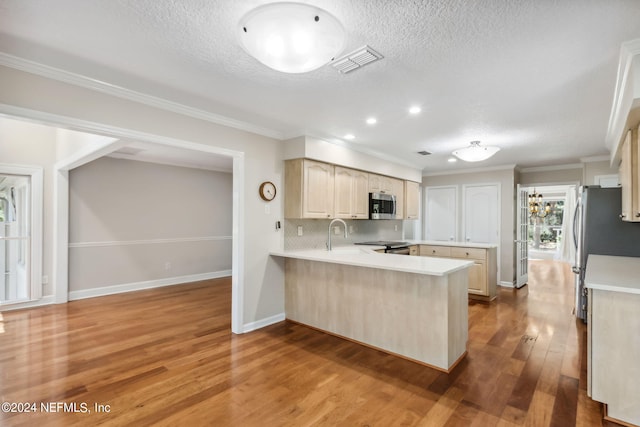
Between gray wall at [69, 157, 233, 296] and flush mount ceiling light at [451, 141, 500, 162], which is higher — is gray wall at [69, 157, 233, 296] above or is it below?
below

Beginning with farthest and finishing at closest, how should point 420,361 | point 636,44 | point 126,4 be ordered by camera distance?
1. point 420,361
2. point 636,44
3. point 126,4

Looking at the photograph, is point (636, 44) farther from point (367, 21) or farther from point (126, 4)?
point (126, 4)

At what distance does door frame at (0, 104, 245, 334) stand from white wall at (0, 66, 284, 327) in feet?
0.05

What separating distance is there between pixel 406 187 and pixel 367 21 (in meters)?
4.66

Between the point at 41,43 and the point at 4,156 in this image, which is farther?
the point at 4,156

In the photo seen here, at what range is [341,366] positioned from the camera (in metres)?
2.83

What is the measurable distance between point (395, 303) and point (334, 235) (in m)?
2.02

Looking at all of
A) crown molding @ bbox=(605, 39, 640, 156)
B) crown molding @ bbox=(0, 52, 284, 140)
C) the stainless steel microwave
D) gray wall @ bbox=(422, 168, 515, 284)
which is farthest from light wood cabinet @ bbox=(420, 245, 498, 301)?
crown molding @ bbox=(0, 52, 284, 140)

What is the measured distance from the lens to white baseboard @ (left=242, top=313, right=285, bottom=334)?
146 inches

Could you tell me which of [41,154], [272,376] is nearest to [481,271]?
[272,376]

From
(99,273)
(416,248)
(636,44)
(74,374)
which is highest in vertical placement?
(636,44)

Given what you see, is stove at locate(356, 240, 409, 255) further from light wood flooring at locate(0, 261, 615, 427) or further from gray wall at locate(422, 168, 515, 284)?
gray wall at locate(422, 168, 515, 284)

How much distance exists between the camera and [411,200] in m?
6.27

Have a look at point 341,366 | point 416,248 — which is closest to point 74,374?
point 341,366
